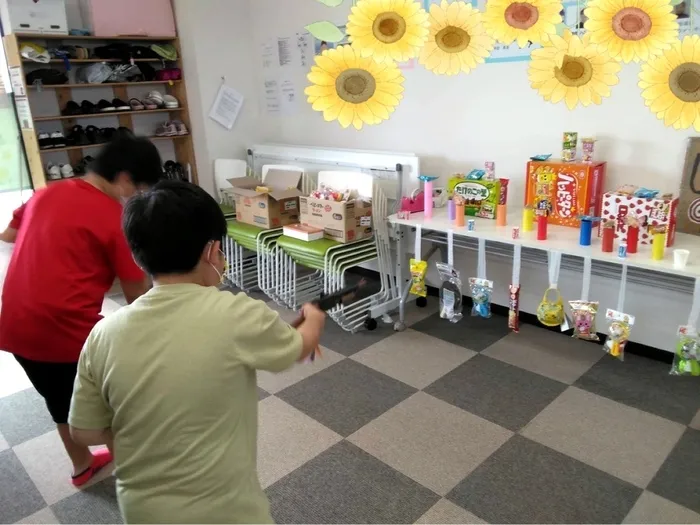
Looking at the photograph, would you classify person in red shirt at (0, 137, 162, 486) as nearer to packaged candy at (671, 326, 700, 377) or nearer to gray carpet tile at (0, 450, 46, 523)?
gray carpet tile at (0, 450, 46, 523)

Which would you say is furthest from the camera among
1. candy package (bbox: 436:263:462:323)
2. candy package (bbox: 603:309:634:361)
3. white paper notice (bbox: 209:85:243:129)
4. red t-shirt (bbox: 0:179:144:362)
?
white paper notice (bbox: 209:85:243:129)

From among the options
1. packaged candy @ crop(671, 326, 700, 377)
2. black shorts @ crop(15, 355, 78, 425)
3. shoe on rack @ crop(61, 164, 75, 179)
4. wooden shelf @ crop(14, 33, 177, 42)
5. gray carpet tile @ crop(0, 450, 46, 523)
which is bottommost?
gray carpet tile @ crop(0, 450, 46, 523)

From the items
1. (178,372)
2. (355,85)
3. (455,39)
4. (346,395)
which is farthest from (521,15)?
(346,395)

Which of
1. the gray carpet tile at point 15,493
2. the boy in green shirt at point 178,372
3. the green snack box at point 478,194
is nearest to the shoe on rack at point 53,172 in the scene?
the gray carpet tile at point 15,493

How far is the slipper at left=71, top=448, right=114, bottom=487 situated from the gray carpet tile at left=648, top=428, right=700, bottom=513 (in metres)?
2.04

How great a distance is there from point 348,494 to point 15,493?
4.17 ft

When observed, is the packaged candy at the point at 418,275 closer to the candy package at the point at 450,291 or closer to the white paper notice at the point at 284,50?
the candy package at the point at 450,291

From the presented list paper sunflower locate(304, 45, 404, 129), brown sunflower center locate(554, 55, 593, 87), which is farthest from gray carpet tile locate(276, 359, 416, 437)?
brown sunflower center locate(554, 55, 593, 87)

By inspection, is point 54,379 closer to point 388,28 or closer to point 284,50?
point 388,28

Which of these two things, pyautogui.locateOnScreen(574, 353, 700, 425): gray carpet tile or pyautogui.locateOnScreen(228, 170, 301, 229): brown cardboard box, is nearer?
pyautogui.locateOnScreen(574, 353, 700, 425): gray carpet tile

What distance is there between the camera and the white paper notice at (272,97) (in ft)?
14.1

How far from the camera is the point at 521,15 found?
1242 mm

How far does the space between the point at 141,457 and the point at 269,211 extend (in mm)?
2663

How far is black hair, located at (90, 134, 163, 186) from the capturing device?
5.53 ft
